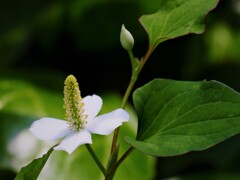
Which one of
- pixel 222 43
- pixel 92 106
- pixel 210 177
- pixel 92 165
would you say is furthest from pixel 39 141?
pixel 222 43

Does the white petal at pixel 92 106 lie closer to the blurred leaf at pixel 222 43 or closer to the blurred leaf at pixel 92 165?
the blurred leaf at pixel 92 165

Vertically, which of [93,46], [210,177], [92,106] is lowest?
[210,177]

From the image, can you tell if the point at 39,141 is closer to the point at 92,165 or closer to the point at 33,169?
the point at 92,165

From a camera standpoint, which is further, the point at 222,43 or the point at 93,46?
the point at 222,43

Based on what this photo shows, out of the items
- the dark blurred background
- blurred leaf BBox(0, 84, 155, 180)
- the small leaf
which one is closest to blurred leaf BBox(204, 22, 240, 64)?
the dark blurred background

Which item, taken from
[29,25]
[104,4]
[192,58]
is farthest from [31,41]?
[192,58]

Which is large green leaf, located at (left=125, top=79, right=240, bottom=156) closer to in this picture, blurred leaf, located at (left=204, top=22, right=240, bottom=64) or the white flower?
the white flower

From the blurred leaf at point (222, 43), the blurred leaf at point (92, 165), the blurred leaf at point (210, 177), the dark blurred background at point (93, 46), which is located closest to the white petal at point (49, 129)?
the blurred leaf at point (92, 165)
